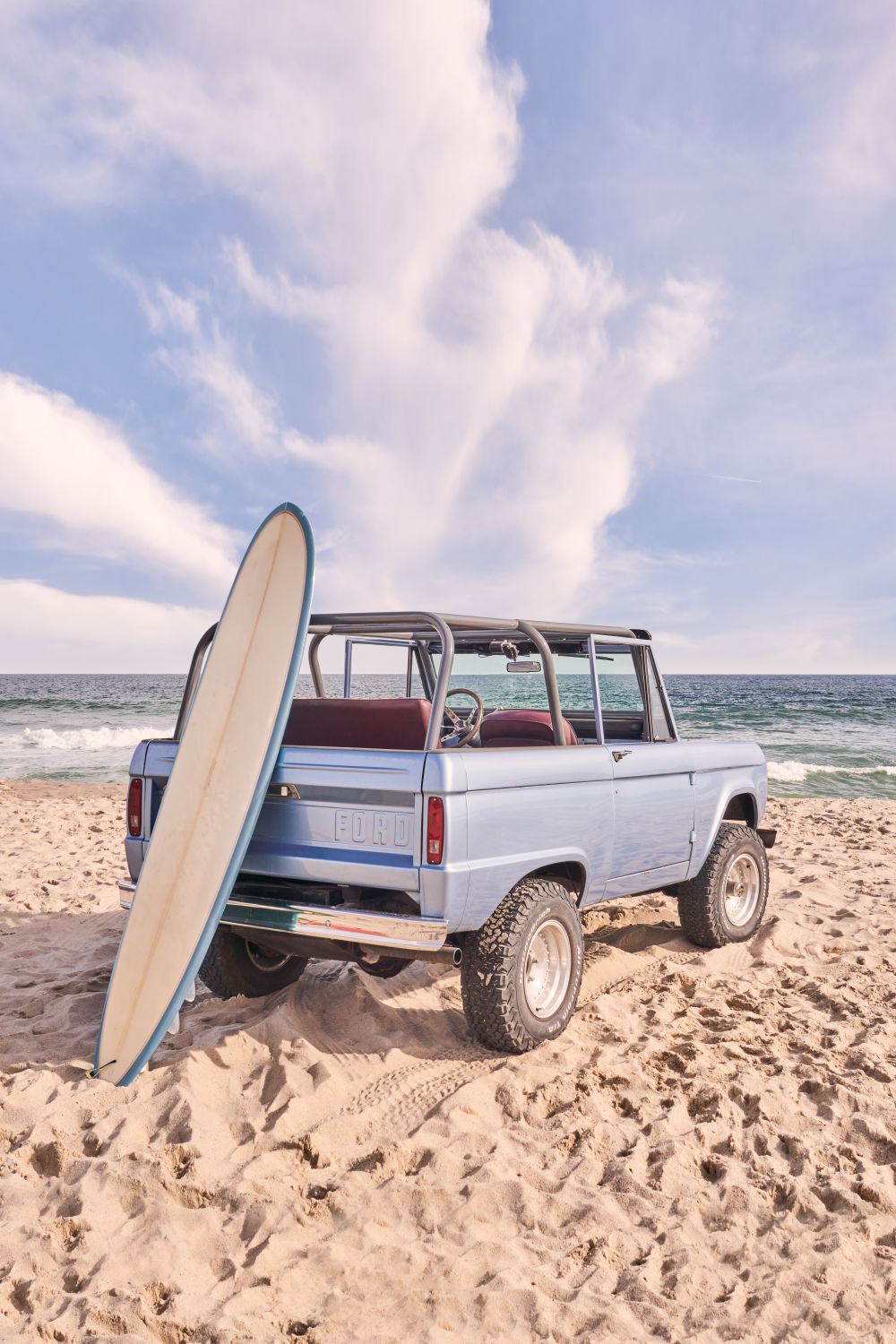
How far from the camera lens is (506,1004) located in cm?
390

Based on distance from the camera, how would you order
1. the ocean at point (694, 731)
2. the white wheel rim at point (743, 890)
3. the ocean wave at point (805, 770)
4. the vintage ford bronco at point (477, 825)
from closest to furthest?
the vintage ford bronco at point (477, 825)
the white wheel rim at point (743, 890)
the ocean at point (694, 731)
the ocean wave at point (805, 770)

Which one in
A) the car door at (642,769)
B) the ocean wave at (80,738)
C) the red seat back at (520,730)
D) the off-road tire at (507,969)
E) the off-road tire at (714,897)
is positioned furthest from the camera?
the ocean wave at (80,738)

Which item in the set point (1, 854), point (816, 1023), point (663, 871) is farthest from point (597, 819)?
point (1, 854)

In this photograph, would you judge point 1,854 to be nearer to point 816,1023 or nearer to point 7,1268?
point 7,1268

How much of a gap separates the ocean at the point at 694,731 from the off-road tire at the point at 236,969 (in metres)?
1.57

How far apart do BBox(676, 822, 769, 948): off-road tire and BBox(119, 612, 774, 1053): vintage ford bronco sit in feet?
0.04

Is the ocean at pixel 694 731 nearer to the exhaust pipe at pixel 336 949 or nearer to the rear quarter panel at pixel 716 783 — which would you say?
the rear quarter panel at pixel 716 783

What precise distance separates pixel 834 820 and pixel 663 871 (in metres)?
8.02

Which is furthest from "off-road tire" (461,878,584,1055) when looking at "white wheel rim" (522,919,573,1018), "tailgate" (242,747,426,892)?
"tailgate" (242,747,426,892)

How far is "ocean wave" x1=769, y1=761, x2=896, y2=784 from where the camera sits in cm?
1897

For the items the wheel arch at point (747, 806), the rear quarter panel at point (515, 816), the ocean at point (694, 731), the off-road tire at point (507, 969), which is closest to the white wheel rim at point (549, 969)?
the off-road tire at point (507, 969)

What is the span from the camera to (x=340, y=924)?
3.68m

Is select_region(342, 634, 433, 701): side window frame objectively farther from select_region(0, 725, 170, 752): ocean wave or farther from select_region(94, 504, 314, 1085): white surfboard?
select_region(0, 725, 170, 752): ocean wave

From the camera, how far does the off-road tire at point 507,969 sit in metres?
3.87
